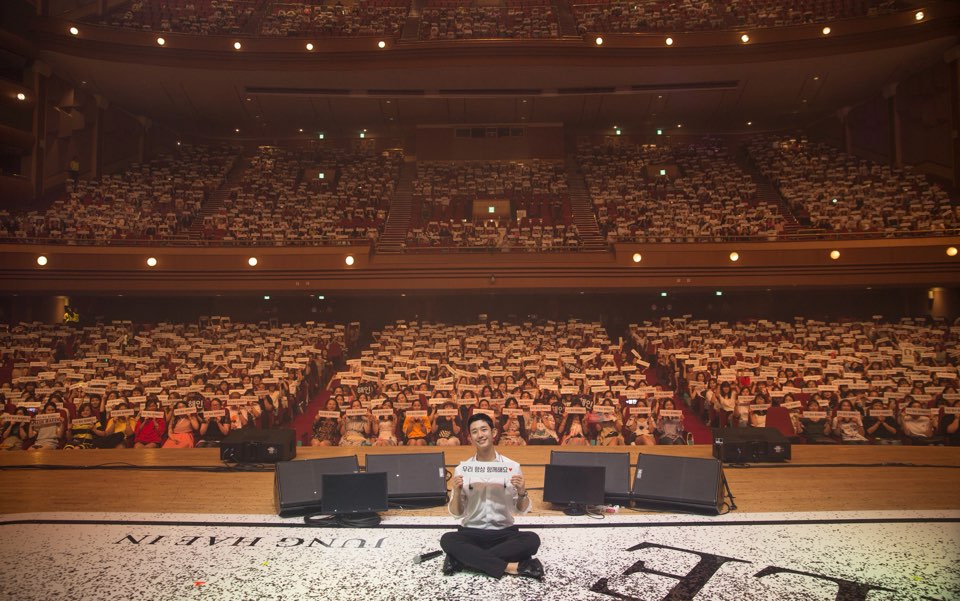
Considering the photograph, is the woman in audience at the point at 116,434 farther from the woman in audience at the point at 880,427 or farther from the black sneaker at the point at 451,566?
the woman in audience at the point at 880,427

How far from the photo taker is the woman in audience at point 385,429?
862 centimetres

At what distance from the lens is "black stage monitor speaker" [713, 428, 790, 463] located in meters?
7.15

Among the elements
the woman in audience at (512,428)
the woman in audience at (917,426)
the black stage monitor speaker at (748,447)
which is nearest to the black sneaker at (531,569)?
the black stage monitor speaker at (748,447)

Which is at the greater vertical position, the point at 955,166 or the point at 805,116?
the point at 805,116

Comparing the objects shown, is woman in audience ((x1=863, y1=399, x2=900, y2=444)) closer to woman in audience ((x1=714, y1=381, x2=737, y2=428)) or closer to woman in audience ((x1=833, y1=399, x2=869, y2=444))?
woman in audience ((x1=833, y1=399, x2=869, y2=444))

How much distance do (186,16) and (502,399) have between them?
17.0 meters

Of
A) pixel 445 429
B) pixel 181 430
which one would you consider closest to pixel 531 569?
pixel 445 429

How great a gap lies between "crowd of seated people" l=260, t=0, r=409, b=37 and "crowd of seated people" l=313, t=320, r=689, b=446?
11.1 meters

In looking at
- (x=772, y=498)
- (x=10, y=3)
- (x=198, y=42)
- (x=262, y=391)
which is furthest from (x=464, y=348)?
(x=10, y=3)

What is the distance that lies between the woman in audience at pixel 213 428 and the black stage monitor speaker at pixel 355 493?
393 centimetres

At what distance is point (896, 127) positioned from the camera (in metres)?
19.6

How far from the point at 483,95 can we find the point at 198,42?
825 cm

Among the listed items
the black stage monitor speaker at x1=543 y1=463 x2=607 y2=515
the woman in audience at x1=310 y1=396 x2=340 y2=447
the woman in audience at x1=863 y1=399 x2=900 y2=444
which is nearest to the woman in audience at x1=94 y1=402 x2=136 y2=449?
the woman in audience at x1=310 y1=396 x2=340 y2=447

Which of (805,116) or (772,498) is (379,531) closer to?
(772,498)
